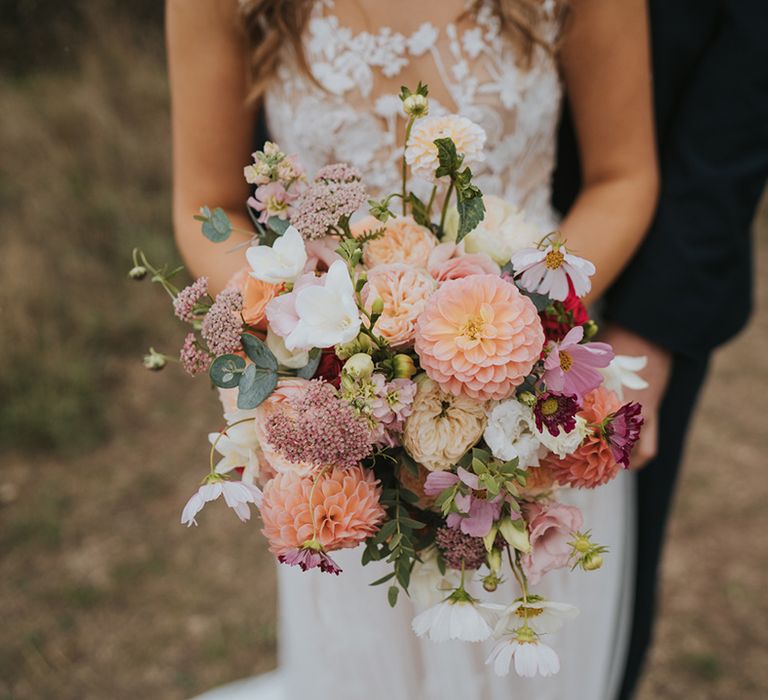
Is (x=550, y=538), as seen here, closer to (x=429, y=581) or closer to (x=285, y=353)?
(x=429, y=581)

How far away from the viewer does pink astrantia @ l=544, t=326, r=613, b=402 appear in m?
0.95

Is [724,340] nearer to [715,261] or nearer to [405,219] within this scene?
[715,261]

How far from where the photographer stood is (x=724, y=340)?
1899 millimetres

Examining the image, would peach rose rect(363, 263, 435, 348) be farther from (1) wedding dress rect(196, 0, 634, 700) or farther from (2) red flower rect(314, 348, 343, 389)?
(1) wedding dress rect(196, 0, 634, 700)

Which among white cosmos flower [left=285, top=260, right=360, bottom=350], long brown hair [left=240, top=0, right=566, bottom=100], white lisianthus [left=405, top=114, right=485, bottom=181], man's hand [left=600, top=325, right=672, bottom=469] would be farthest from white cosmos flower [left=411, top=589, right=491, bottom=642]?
long brown hair [left=240, top=0, right=566, bottom=100]

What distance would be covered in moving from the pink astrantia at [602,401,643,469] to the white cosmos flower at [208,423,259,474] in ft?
1.46

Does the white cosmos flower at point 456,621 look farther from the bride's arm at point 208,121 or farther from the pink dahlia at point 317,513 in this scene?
the bride's arm at point 208,121

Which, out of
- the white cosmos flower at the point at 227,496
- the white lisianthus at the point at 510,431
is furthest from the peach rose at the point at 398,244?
the white cosmos flower at the point at 227,496

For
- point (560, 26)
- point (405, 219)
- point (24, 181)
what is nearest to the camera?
point (405, 219)

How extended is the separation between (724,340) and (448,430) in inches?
46.4

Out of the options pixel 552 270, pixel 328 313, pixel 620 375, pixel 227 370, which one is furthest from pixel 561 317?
pixel 227 370

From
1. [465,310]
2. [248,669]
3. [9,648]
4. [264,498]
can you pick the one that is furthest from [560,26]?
[9,648]

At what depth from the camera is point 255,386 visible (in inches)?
38.7

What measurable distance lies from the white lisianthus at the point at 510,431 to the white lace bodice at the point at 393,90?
716 mm
